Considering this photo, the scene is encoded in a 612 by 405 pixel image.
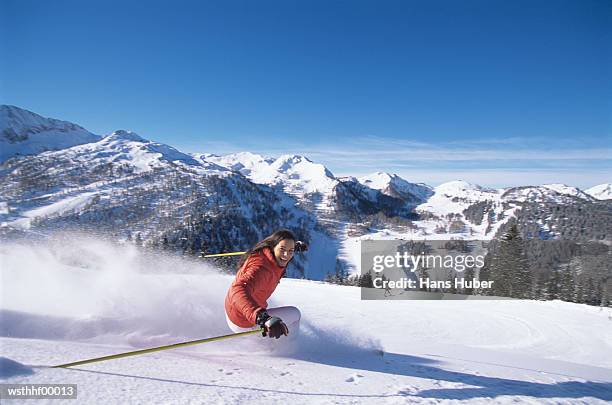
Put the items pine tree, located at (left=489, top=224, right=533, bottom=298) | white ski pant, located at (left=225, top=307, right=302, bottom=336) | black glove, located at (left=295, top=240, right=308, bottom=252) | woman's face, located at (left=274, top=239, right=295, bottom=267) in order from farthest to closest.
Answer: pine tree, located at (left=489, top=224, right=533, bottom=298), black glove, located at (left=295, top=240, right=308, bottom=252), white ski pant, located at (left=225, top=307, right=302, bottom=336), woman's face, located at (left=274, top=239, right=295, bottom=267)

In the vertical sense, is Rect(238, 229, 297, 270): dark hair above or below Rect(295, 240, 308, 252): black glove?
above

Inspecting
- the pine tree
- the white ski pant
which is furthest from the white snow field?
the pine tree

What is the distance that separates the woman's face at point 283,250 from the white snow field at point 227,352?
3.85 feet

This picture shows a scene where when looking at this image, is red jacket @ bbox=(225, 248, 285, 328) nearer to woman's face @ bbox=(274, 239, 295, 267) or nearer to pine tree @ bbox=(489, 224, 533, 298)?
woman's face @ bbox=(274, 239, 295, 267)

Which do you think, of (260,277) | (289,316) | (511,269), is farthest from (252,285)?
(511,269)

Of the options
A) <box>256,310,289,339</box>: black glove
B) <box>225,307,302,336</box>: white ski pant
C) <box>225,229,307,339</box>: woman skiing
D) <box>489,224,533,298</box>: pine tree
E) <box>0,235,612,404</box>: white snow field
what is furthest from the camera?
<box>489,224,533,298</box>: pine tree

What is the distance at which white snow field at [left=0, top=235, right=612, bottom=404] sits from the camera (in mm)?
3182

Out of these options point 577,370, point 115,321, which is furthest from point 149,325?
point 577,370

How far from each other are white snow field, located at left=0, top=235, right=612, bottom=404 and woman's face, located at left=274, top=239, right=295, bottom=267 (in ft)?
3.85

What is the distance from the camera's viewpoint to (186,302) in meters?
6.04

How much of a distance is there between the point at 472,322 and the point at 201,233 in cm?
16567

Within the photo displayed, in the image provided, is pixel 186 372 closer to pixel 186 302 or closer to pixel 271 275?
pixel 271 275

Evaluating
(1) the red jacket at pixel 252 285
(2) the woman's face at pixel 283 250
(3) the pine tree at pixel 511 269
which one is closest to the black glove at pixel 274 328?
(1) the red jacket at pixel 252 285

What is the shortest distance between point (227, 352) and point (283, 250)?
59.4 inches
